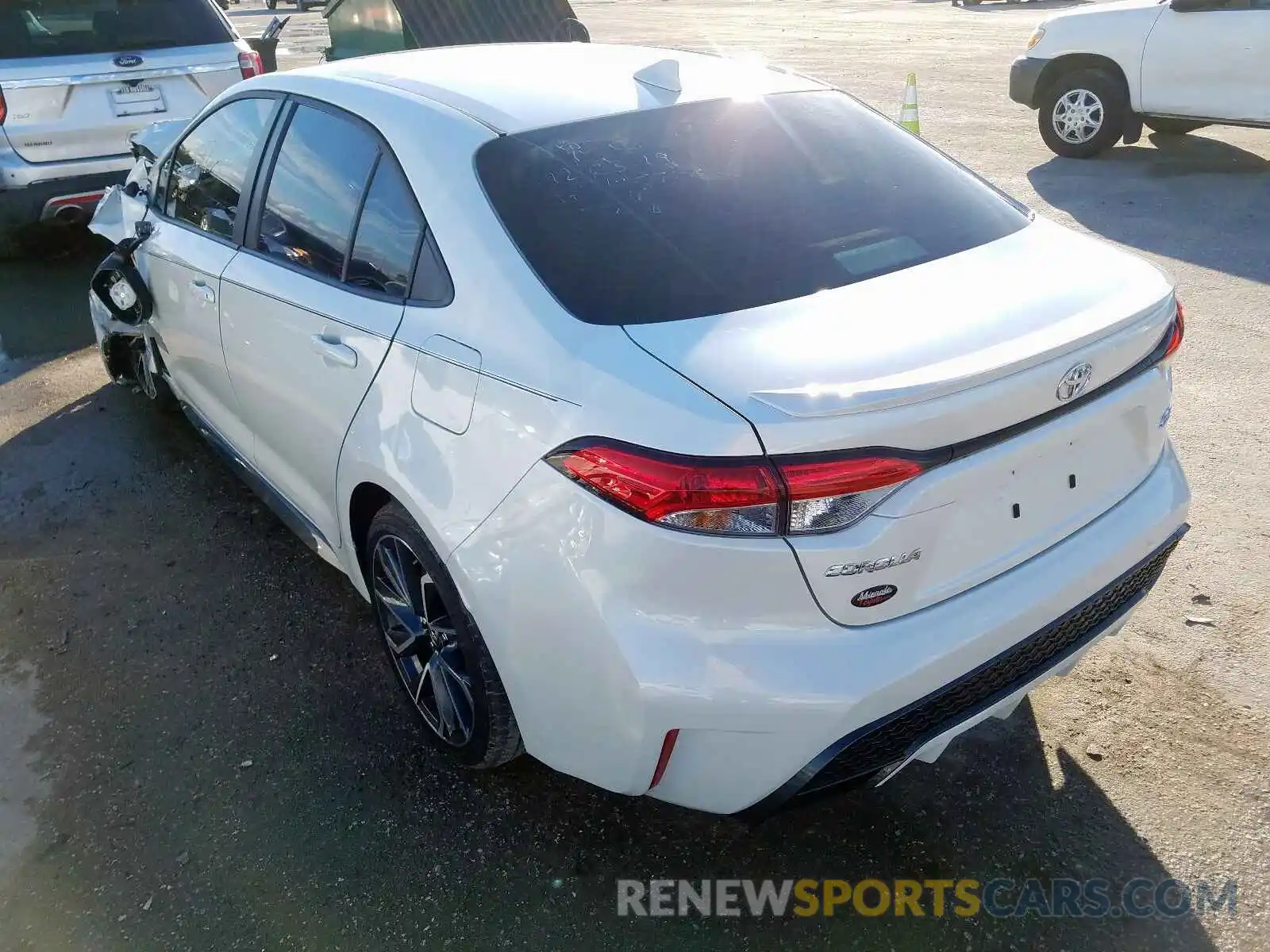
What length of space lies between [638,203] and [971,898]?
1.82 m

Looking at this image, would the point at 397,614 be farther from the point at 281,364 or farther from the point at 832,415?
the point at 832,415

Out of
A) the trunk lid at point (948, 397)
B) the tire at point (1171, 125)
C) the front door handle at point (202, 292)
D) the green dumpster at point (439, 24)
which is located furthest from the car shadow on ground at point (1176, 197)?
the green dumpster at point (439, 24)

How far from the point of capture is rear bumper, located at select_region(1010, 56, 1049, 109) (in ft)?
29.8

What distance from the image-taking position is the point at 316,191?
3033mm

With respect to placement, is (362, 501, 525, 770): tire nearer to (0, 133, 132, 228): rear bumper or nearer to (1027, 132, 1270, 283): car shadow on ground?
(0, 133, 132, 228): rear bumper

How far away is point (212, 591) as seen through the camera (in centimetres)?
368

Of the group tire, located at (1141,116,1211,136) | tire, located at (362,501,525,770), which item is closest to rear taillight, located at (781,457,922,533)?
tire, located at (362,501,525,770)

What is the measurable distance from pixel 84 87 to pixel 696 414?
245 inches

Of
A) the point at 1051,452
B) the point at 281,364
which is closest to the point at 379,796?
the point at 281,364

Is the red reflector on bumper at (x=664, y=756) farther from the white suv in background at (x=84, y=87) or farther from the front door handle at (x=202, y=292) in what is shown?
the white suv in background at (x=84, y=87)

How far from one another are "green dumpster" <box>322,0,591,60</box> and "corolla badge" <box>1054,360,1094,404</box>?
9.78 meters

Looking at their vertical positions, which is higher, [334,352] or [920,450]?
[920,450]

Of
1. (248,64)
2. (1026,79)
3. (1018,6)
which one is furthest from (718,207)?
(1018,6)

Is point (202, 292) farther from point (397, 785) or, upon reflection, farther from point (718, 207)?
point (718, 207)
